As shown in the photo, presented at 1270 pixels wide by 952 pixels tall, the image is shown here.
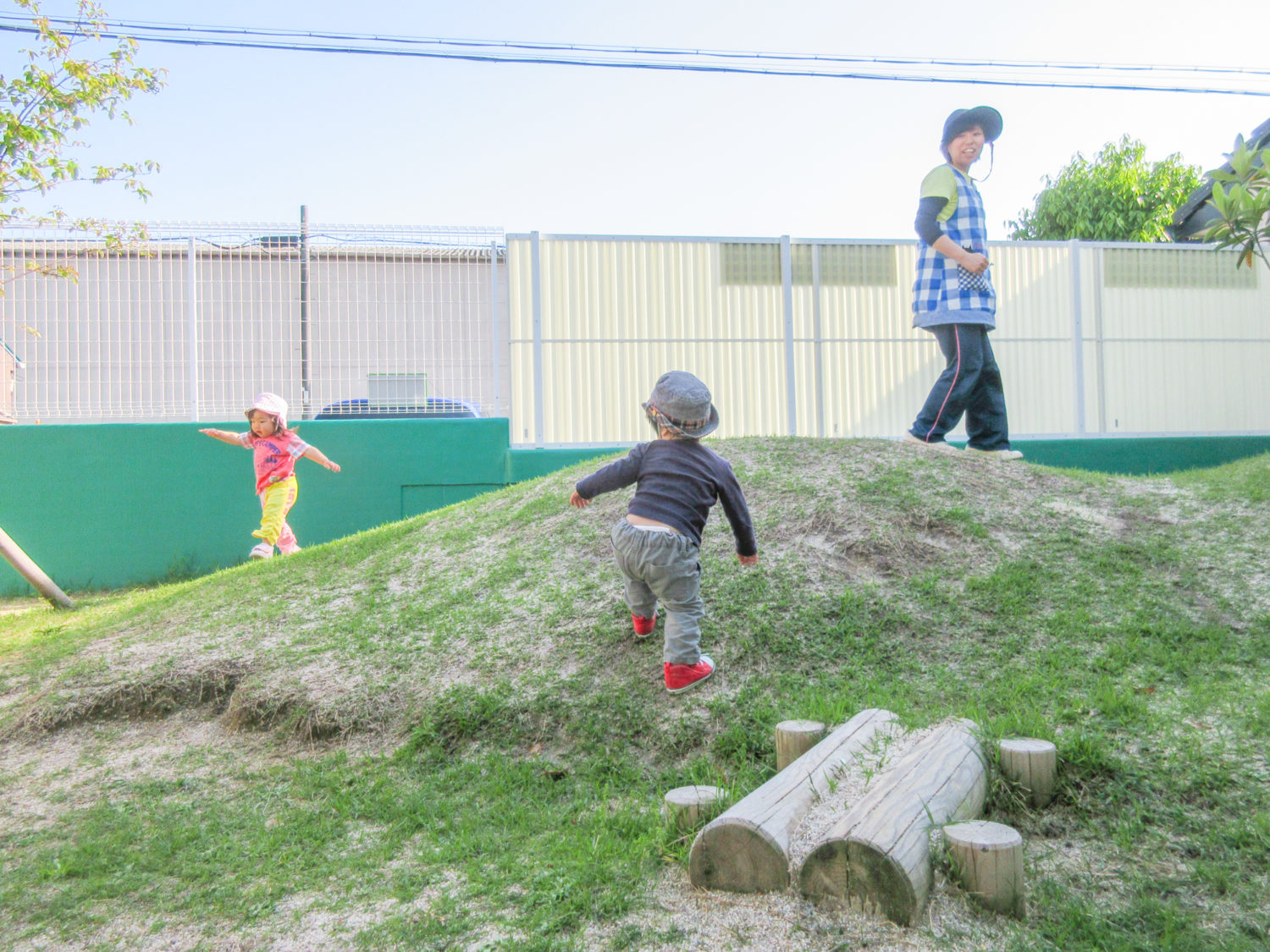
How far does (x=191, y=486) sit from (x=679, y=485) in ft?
21.2

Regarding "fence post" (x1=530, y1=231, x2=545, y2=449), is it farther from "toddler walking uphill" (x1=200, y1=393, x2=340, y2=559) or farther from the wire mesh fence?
"toddler walking uphill" (x1=200, y1=393, x2=340, y2=559)

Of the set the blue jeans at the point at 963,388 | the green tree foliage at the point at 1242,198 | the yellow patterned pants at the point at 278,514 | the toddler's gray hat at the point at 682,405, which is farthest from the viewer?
the yellow patterned pants at the point at 278,514

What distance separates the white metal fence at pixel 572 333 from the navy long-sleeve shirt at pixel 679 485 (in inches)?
198

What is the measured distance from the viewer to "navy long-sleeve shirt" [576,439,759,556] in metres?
4.09

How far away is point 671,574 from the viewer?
4008mm

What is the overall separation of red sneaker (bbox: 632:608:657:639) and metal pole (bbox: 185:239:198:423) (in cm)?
618

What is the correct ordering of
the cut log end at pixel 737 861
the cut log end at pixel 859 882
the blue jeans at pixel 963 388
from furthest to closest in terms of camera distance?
the blue jeans at pixel 963 388 < the cut log end at pixel 737 861 < the cut log end at pixel 859 882

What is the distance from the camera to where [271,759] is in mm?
4113

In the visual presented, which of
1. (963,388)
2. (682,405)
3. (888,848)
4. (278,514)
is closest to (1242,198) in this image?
(963,388)

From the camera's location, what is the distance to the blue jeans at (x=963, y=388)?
6738mm

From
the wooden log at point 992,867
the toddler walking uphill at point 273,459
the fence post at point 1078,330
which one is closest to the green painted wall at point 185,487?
the toddler walking uphill at point 273,459

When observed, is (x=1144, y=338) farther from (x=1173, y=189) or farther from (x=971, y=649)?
(x=1173, y=189)

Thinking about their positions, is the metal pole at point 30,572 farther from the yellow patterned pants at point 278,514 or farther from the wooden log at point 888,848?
the wooden log at point 888,848

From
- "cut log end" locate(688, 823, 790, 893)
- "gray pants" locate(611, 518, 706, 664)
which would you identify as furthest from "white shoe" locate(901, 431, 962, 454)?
"cut log end" locate(688, 823, 790, 893)
